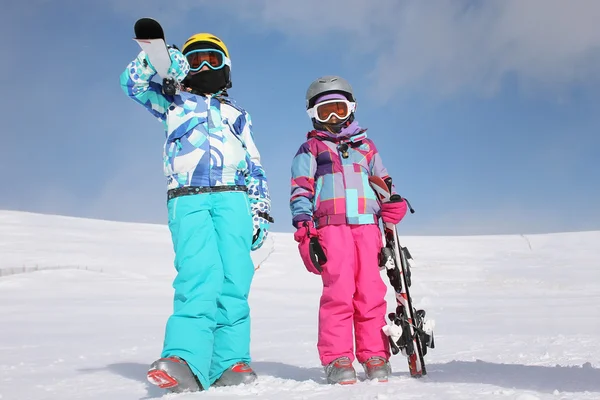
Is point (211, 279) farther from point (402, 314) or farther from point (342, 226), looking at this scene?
point (402, 314)

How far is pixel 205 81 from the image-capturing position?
4.10m

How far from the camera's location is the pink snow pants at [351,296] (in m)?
3.76

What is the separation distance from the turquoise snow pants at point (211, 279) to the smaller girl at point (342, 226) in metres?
0.45

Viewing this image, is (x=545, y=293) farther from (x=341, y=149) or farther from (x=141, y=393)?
(x=141, y=393)

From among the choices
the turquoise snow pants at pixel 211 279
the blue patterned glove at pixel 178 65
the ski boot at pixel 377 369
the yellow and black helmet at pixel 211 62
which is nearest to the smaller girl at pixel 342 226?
the ski boot at pixel 377 369

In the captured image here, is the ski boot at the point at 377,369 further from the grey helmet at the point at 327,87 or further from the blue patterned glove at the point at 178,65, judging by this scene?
the blue patterned glove at the point at 178,65

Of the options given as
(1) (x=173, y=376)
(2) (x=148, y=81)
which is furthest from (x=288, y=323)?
(2) (x=148, y=81)

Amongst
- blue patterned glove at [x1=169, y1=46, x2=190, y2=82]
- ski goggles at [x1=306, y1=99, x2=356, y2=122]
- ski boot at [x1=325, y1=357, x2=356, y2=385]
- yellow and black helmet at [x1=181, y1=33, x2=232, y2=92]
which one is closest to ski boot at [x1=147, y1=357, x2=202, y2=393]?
ski boot at [x1=325, y1=357, x2=356, y2=385]

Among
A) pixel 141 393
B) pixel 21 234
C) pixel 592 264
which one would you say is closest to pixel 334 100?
pixel 141 393

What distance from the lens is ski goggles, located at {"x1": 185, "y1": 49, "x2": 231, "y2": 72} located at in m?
4.09

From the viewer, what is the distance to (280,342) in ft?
19.9

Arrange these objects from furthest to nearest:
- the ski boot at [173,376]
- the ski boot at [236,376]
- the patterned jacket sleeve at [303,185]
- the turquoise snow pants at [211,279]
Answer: the patterned jacket sleeve at [303,185]
the ski boot at [236,376]
the turquoise snow pants at [211,279]
the ski boot at [173,376]

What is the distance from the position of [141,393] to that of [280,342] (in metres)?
2.77

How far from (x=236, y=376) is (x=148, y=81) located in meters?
2.11
